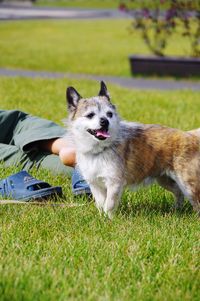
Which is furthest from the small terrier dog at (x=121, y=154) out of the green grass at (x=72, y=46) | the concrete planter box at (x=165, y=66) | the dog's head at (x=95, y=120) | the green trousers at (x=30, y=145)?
the green grass at (x=72, y=46)

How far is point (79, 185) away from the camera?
5.89m

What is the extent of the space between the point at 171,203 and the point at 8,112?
6.84ft

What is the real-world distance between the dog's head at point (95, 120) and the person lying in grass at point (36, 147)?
1.08 meters

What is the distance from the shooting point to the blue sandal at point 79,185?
19.0 ft

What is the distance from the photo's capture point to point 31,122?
7047 mm

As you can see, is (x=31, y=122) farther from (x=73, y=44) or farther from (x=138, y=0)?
(x=73, y=44)

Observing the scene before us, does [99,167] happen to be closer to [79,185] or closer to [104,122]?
[104,122]

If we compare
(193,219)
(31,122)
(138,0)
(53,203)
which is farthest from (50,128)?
(138,0)

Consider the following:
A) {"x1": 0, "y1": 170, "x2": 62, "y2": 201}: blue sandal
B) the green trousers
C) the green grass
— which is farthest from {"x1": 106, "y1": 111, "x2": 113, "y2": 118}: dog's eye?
the green grass

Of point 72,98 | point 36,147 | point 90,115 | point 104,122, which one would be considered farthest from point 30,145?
point 104,122

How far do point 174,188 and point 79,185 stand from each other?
2.48 ft

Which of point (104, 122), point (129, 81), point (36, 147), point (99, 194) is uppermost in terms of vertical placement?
point (104, 122)

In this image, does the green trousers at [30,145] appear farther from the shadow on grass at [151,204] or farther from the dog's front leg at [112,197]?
the dog's front leg at [112,197]

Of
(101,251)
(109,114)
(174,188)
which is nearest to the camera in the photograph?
(101,251)
